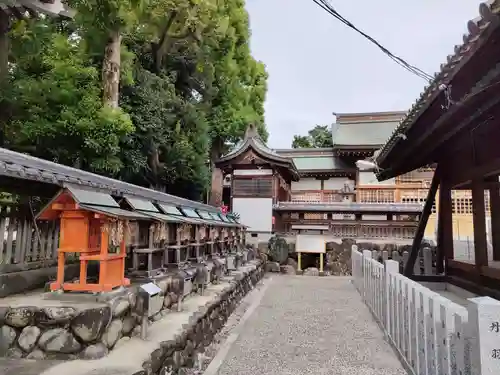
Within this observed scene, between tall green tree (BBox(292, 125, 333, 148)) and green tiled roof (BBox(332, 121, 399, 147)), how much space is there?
14.9m

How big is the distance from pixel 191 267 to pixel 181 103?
13.2 metres

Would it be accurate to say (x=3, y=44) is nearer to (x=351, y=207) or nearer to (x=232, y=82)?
(x=232, y=82)

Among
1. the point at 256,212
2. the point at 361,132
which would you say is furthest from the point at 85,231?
the point at 361,132

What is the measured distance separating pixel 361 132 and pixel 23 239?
87.7ft

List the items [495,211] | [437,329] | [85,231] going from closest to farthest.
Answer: [437,329], [85,231], [495,211]

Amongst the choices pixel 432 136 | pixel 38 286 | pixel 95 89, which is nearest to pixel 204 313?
pixel 38 286

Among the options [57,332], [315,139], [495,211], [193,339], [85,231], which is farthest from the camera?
[315,139]

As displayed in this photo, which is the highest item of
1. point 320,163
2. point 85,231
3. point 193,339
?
point 320,163

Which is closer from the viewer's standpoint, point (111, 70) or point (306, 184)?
point (111, 70)

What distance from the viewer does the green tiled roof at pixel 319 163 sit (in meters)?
26.3

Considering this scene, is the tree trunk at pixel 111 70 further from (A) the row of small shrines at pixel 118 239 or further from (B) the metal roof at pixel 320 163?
(B) the metal roof at pixel 320 163

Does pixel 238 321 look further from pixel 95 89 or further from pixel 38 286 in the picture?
pixel 95 89

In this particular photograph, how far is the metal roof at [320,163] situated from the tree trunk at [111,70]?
615 inches

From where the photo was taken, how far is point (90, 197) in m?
4.78
